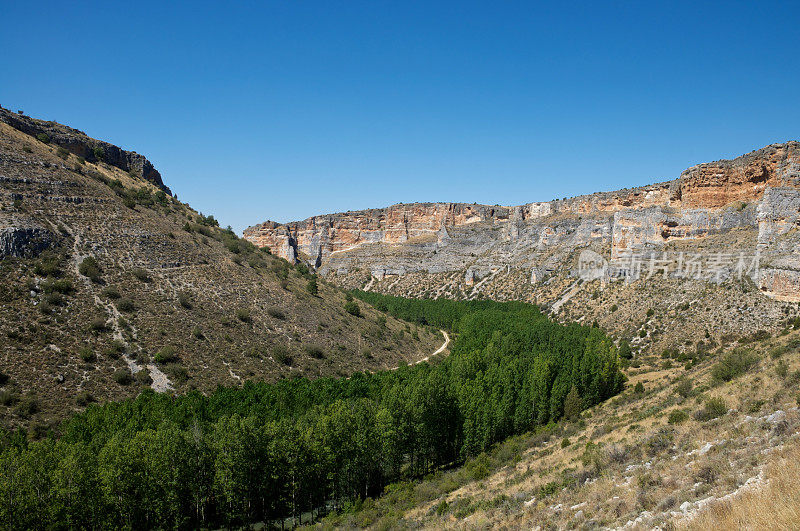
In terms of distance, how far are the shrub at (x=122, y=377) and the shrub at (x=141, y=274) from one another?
12.1m

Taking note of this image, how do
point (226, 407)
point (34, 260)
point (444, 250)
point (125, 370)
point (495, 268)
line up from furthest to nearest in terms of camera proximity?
point (444, 250), point (495, 268), point (34, 260), point (125, 370), point (226, 407)

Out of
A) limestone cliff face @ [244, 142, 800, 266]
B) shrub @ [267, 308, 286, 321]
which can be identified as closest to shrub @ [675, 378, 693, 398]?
limestone cliff face @ [244, 142, 800, 266]

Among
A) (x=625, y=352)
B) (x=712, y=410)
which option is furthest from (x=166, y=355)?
(x=625, y=352)

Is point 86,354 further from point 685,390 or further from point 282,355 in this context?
point 685,390

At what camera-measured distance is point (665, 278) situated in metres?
59.8

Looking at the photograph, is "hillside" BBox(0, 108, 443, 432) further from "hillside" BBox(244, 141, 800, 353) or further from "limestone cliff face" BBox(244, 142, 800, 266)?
"limestone cliff face" BBox(244, 142, 800, 266)

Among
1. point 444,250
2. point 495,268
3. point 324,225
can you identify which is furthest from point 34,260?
point 324,225

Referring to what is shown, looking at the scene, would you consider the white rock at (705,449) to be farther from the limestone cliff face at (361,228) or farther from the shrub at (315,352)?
the limestone cliff face at (361,228)

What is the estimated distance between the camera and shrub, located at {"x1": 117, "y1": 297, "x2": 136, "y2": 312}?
38.1 meters

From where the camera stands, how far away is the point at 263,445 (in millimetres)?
22984

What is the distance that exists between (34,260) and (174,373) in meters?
16.4

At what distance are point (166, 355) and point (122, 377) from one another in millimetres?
3775

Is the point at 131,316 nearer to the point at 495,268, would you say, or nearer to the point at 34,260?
the point at 34,260

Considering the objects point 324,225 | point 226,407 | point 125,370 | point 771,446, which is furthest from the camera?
point 324,225
